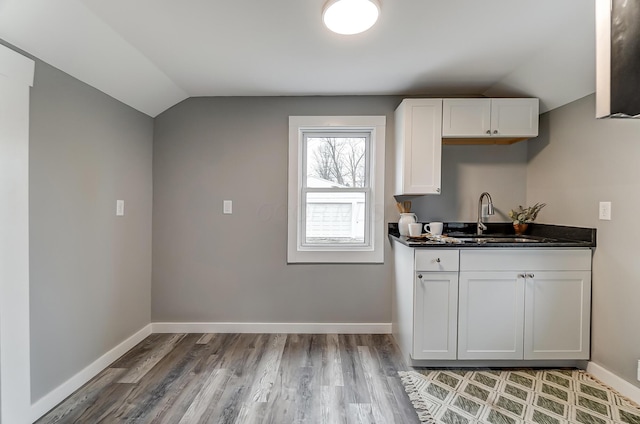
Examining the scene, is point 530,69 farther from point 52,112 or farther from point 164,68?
point 52,112

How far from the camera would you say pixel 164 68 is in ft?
7.70

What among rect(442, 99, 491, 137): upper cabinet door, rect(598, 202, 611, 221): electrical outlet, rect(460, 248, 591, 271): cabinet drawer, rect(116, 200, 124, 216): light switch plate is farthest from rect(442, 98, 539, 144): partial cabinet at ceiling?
rect(116, 200, 124, 216): light switch plate

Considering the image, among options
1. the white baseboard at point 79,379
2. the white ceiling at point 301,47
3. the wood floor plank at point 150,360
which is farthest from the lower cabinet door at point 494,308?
the white baseboard at point 79,379

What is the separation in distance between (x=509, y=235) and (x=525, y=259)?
66 cm

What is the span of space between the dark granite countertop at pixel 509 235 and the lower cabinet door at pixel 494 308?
8.9 inches

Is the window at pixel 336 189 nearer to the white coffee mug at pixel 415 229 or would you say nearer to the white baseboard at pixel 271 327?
the white coffee mug at pixel 415 229

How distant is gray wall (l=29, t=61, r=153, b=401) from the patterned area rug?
2.23 metres

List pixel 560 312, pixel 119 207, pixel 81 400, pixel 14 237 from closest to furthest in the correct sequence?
pixel 14 237 < pixel 81 400 < pixel 560 312 < pixel 119 207

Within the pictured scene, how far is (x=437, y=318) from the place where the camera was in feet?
7.23

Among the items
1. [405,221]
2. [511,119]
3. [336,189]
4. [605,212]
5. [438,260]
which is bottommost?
[438,260]

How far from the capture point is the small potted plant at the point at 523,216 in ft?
8.70

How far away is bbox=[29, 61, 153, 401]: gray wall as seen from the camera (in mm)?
1740

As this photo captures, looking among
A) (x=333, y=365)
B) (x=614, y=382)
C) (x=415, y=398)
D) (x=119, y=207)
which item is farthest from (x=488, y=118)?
(x=119, y=207)

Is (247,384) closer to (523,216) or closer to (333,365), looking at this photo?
(333,365)
